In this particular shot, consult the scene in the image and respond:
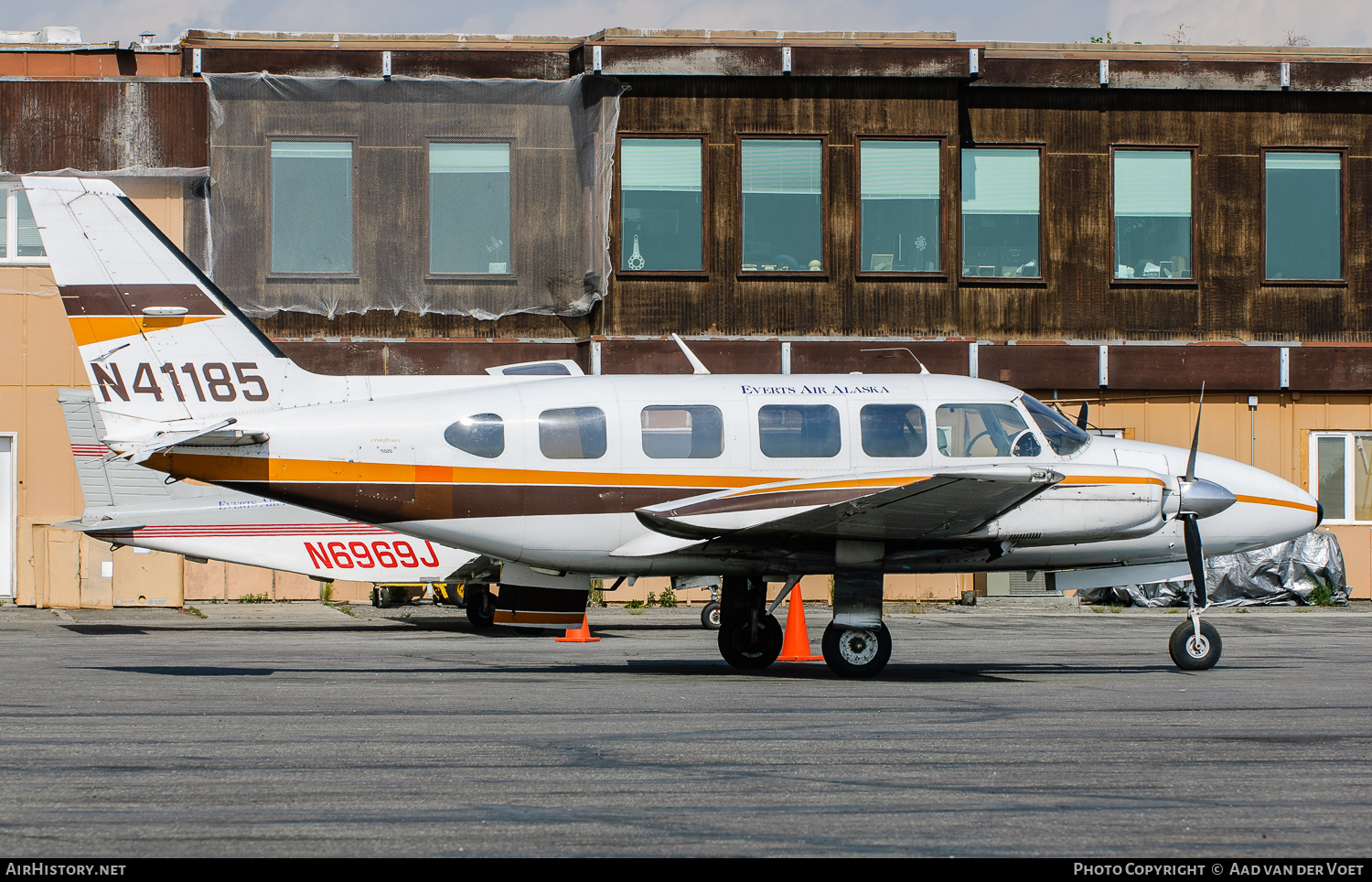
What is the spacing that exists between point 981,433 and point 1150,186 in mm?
15490

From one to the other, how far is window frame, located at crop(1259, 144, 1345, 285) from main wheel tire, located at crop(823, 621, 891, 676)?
17261mm

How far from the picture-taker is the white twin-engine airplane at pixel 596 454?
13.0 meters

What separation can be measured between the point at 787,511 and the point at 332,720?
455 centimetres

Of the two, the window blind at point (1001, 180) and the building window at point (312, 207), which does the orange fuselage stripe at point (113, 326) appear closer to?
the building window at point (312, 207)

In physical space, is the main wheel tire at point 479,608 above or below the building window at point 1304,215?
below

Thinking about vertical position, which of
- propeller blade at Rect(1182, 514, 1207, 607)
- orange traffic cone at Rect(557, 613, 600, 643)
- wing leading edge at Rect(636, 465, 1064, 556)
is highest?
wing leading edge at Rect(636, 465, 1064, 556)

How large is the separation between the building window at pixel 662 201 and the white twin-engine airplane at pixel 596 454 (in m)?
12.3

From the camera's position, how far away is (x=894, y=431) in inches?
536

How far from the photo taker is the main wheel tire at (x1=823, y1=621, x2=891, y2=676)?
43.6ft

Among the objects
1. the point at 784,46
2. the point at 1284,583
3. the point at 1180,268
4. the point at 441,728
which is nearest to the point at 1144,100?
the point at 1180,268

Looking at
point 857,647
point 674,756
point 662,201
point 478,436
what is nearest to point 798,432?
point 857,647

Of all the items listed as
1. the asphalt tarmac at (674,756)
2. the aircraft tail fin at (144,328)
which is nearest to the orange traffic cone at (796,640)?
the asphalt tarmac at (674,756)

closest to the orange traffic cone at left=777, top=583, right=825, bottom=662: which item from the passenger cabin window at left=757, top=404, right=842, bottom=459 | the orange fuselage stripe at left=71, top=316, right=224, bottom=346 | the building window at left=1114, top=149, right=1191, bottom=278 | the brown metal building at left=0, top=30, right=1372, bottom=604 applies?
the passenger cabin window at left=757, top=404, right=842, bottom=459

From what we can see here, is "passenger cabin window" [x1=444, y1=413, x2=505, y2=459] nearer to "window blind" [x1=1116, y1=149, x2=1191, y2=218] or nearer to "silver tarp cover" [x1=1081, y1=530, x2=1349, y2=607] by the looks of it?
"silver tarp cover" [x1=1081, y1=530, x2=1349, y2=607]
